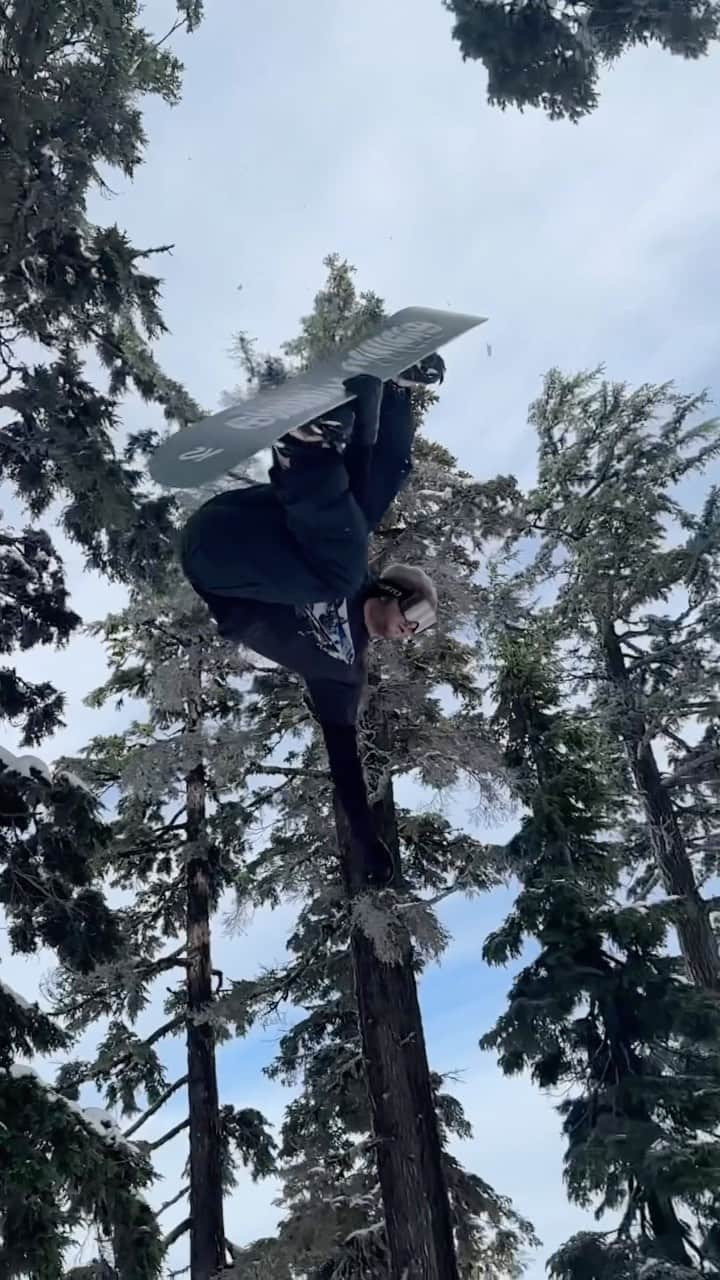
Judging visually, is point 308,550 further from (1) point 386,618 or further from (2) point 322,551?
(1) point 386,618

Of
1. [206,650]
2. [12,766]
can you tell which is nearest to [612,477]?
[206,650]

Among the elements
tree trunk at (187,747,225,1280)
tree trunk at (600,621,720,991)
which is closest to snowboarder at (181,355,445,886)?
tree trunk at (187,747,225,1280)

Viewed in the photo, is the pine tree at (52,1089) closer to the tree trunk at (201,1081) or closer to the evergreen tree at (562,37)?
the tree trunk at (201,1081)

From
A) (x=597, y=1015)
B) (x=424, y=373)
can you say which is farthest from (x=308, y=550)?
(x=597, y=1015)

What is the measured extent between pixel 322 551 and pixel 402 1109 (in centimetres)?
517

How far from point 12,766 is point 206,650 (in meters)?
2.93

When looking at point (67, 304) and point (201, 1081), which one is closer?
point (67, 304)

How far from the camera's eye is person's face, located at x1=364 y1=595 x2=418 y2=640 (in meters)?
3.83

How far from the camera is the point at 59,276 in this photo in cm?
667

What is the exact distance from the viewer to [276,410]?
311 cm

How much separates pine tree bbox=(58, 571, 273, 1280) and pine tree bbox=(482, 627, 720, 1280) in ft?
9.88

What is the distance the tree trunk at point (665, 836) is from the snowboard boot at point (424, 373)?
26.0 ft

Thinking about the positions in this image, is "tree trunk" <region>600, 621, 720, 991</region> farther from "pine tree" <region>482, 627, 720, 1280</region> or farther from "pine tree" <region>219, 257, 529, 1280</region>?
"pine tree" <region>219, 257, 529, 1280</region>

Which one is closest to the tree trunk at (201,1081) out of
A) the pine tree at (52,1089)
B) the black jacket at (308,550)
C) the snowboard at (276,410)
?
the pine tree at (52,1089)
